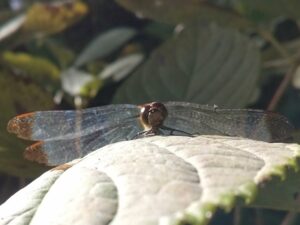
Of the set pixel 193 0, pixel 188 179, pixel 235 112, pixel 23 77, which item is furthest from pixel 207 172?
pixel 193 0

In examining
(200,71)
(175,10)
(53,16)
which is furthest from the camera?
(53,16)

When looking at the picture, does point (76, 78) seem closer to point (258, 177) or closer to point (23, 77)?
point (23, 77)

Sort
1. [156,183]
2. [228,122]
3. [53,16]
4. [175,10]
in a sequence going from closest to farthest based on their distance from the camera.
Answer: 1. [156,183]
2. [228,122]
3. [175,10]
4. [53,16]

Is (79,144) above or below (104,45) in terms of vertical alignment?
below

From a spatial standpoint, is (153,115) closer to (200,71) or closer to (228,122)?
(228,122)

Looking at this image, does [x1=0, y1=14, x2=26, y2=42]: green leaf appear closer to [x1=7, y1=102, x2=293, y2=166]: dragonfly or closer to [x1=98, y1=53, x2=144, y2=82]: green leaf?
[x1=98, y1=53, x2=144, y2=82]: green leaf

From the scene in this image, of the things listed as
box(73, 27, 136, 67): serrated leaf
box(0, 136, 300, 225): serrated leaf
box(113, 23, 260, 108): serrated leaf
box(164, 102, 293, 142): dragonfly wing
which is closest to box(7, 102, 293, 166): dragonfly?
box(164, 102, 293, 142): dragonfly wing

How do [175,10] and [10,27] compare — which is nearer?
[175,10]

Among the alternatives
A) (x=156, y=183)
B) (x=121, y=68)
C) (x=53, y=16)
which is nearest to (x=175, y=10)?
(x=121, y=68)
